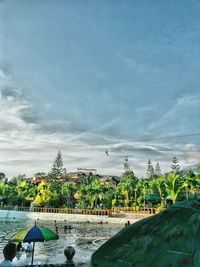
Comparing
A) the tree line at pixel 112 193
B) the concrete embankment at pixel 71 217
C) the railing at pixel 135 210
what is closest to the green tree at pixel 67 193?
the tree line at pixel 112 193

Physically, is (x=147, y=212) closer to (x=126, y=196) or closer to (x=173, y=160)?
(x=126, y=196)

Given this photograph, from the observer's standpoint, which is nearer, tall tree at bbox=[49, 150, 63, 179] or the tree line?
the tree line

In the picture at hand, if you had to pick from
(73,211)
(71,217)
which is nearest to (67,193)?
(73,211)

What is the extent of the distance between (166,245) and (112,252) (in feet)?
3.52

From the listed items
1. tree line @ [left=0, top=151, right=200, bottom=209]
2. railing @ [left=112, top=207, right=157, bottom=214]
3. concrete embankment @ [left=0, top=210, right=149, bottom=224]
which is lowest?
concrete embankment @ [left=0, top=210, right=149, bottom=224]

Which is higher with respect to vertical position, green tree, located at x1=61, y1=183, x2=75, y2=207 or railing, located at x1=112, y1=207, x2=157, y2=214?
green tree, located at x1=61, y1=183, x2=75, y2=207

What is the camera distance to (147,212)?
48.1 m

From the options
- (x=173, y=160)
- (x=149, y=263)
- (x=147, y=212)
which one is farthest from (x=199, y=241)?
(x=173, y=160)

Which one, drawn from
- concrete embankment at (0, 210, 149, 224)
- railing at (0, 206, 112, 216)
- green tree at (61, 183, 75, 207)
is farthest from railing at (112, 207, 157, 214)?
green tree at (61, 183, 75, 207)

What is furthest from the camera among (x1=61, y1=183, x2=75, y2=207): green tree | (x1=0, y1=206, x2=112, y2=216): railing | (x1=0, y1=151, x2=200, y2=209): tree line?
(x1=61, y1=183, x2=75, y2=207): green tree

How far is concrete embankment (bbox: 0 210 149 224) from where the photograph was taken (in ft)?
152

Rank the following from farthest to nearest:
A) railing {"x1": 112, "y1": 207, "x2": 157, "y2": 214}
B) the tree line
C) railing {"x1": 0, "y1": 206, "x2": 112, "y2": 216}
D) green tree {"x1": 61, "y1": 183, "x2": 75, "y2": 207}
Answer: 1. green tree {"x1": 61, "y1": 183, "x2": 75, "y2": 207}
2. railing {"x1": 0, "y1": 206, "x2": 112, "y2": 216}
3. railing {"x1": 112, "y1": 207, "x2": 157, "y2": 214}
4. the tree line

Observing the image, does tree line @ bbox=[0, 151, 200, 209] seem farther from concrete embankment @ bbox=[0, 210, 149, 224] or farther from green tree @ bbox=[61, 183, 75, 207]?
concrete embankment @ bbox=[0, 210, 149, 224]

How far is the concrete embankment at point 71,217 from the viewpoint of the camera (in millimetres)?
46384
